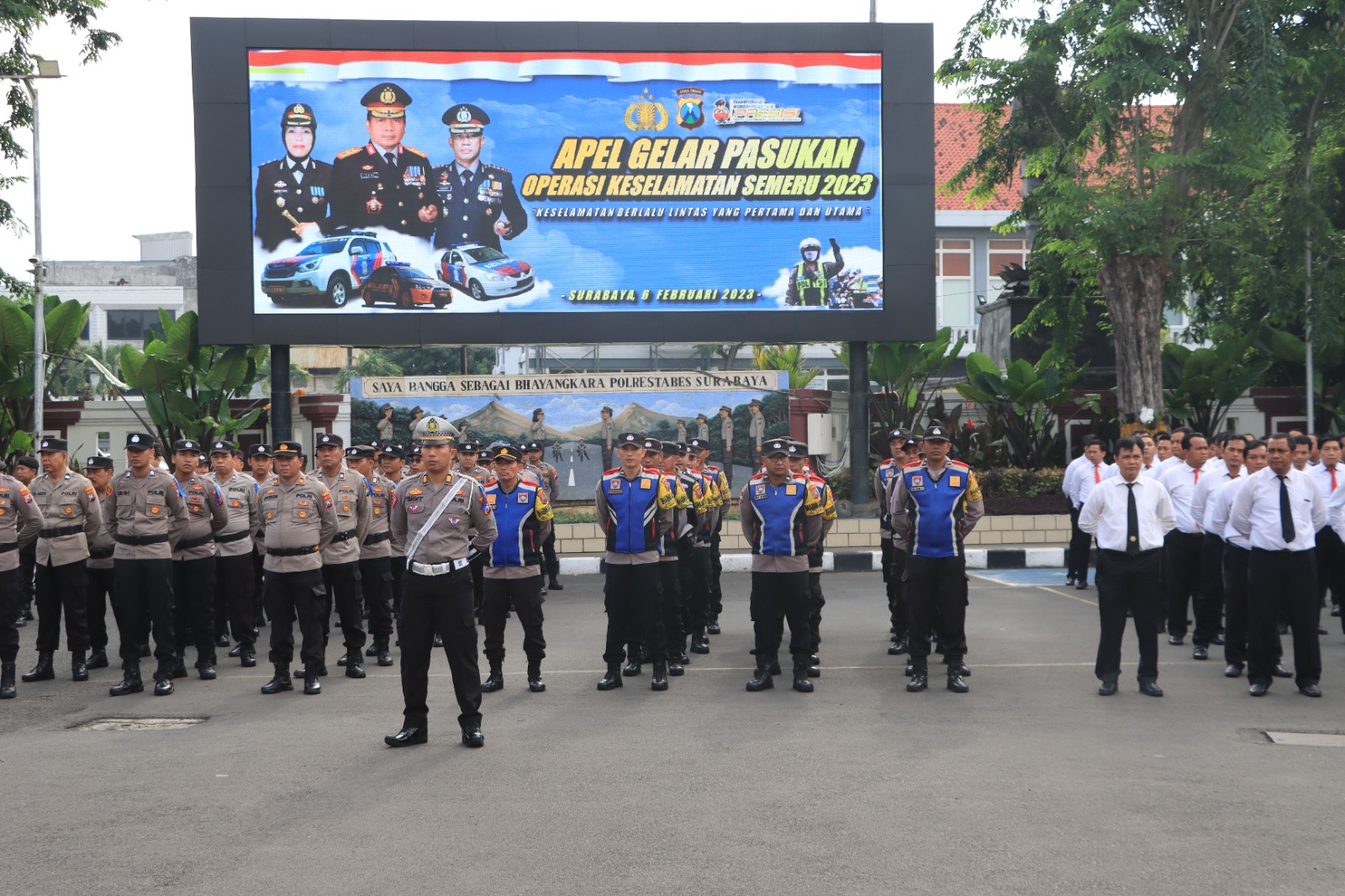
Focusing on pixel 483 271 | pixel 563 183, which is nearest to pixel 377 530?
pixel 483 271

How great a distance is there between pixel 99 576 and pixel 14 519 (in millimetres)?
1091

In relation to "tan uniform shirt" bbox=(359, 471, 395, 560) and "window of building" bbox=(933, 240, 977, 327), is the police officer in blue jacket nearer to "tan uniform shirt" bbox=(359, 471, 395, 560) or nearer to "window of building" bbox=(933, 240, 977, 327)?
"tan uniform shirt" bbox=(359, 471, 395, 560)

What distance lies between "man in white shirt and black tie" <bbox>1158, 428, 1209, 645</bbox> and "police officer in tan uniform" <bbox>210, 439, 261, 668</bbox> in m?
7.92

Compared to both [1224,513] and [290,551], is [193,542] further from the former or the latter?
[1224,513]

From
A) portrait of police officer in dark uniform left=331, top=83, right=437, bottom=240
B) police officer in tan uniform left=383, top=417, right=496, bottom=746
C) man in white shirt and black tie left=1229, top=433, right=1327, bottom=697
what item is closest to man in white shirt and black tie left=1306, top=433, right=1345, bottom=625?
man in white shirt and black tie left=1229, top=433, right=1327, bottom=697

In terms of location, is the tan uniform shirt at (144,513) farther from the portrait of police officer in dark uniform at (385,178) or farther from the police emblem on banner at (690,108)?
the police emblem on banner at (690,108)

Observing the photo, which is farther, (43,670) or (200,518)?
(200,518)

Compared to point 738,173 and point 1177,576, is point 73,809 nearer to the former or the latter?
point 1177,576

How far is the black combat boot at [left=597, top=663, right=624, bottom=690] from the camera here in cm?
970

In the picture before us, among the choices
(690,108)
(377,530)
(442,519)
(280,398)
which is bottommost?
(377,530)

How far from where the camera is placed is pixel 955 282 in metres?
43.0

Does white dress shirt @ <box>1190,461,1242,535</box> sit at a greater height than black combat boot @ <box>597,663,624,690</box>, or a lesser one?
greater

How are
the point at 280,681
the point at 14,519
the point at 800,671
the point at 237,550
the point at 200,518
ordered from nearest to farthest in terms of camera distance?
the point at 800,671 → the point at 280,681 → the point at 14,519 → the point at 200,518 → the point at 237,550

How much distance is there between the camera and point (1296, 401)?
81.4ft
